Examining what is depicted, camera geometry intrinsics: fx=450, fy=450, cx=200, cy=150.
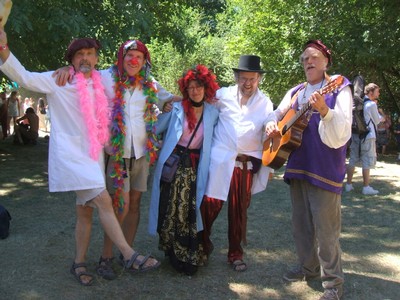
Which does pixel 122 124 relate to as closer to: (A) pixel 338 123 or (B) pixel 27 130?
(A) pixel 338 123

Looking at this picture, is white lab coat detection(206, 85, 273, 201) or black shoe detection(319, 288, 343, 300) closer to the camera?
black shoe detection(319, 288, 343, 300)

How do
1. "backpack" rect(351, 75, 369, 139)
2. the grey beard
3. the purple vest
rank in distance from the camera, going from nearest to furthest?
the purple vest
the grey beard
"backpack" rect(351, 75, 369, 139)

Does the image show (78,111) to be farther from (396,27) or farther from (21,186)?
(396,27)

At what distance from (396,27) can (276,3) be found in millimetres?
3322

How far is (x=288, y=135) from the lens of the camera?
340 centimetres

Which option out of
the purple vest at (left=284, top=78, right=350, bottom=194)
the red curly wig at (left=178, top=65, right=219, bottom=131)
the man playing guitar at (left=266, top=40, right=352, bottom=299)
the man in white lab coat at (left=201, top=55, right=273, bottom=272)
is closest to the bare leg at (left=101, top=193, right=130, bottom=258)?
the man in white lab coat at (left=201, top=55, right=273, bottom=272)

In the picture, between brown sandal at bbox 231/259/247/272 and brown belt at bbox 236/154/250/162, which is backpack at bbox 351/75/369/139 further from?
brown sandal at bbox 231/259/247/272

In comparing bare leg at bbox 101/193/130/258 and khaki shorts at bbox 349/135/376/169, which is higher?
khaki shorts at bbox 349/135/376/169

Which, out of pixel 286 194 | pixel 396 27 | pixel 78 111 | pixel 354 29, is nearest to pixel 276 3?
pixel 354 29

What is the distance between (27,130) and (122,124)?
10.3 meters

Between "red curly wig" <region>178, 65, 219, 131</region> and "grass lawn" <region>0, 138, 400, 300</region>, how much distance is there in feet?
4.36

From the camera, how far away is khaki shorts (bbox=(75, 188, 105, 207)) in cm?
336

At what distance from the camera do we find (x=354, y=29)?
11117 mm

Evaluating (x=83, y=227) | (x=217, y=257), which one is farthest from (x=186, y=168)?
(x=217, y=257)
